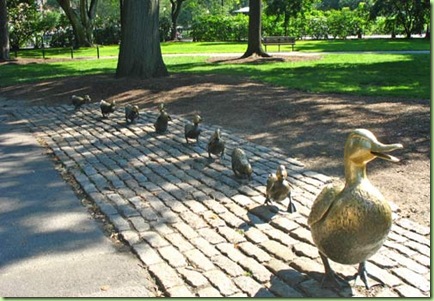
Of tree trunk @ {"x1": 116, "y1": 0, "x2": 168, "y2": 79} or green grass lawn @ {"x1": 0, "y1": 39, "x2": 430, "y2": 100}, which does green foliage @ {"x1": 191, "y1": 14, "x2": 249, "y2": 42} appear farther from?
tree trunk @ {"x1": 116, "y1": 0, "x2": 168, "y2": 79}

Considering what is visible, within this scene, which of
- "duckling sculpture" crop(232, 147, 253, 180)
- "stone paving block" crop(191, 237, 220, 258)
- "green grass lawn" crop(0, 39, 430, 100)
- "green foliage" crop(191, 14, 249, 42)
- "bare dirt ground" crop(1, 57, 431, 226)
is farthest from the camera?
"green foliage" crop(191, 14, 249, 42)

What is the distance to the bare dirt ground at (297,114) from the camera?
21.9 feet

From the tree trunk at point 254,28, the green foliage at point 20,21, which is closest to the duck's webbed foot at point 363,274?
the tree trunk at point 254,28

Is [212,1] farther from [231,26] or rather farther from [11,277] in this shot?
[11,277]

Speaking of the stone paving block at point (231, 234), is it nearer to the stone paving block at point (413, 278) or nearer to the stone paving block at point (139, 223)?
the stone paving block at point (139, 223)

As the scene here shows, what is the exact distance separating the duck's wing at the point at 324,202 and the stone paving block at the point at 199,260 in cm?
104

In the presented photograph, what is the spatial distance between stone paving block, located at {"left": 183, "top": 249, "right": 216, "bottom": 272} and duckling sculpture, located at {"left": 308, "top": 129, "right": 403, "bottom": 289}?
3.48 feet

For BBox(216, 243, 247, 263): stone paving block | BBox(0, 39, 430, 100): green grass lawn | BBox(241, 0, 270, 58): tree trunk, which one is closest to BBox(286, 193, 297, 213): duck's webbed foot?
BBox(216, 243, 247, 263): stone paving block

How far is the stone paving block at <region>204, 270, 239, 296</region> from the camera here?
3976 millimetres

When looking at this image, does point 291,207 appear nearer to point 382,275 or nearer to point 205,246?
point 205,246

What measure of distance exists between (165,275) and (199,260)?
382mm

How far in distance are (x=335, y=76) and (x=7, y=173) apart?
11.6m

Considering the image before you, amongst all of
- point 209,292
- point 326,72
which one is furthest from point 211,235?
point 326,72

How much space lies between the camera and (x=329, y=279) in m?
3.94
